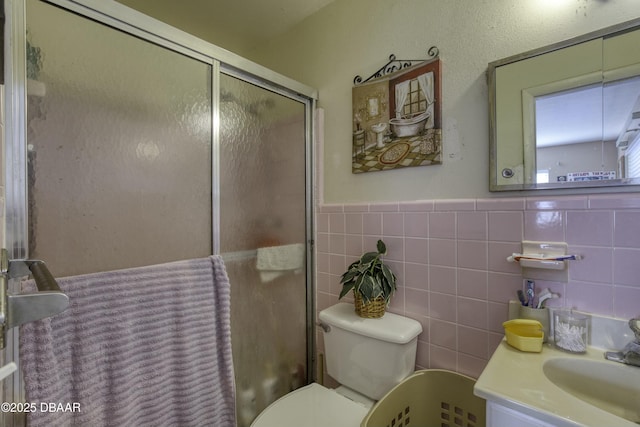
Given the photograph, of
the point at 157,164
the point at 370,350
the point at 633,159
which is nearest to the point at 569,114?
the point at 633,159

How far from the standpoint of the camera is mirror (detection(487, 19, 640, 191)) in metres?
0.82

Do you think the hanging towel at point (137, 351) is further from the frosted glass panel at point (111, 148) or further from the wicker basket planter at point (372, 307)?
the wicker basket planter at point (372, 307)

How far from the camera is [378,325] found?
1.13 m

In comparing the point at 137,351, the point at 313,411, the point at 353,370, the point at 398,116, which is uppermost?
the point at 398,116

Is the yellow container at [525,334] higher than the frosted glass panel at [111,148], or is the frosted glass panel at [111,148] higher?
the frosted glass panel at [111,148]

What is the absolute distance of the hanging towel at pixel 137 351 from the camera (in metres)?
0.72

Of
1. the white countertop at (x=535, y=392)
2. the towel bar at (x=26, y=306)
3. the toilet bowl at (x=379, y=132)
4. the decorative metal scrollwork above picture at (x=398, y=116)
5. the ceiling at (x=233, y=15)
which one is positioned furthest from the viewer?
the ceiling at (x=233, y=15)

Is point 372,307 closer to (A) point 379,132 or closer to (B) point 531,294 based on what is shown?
(B) point 531,294

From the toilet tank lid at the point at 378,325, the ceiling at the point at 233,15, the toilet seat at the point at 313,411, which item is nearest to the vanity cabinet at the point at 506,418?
the toilet tank lid at the point at 378,325

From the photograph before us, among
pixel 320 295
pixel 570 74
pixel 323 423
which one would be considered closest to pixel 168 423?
pixel 323 423

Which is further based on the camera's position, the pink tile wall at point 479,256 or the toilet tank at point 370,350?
the toilet tank at point 370,350

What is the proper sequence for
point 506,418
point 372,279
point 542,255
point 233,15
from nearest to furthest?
point 506,418
point 542,255
point 372,279
point 233,15

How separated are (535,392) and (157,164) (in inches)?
48.7

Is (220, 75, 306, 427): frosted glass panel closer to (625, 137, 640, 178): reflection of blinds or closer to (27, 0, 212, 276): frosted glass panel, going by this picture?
(27, 0, 212, 276): frosted glass panel
